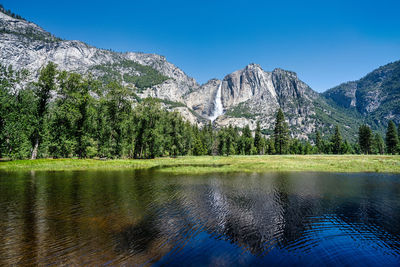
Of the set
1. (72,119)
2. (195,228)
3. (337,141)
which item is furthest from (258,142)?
(195,228)

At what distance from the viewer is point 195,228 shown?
38.7 feet

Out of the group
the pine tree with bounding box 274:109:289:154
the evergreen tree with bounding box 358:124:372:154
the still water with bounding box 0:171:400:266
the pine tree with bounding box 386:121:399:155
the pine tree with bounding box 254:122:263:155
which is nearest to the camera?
the still water with bounding box 0:171:400:266

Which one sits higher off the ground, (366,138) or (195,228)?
(366,138)

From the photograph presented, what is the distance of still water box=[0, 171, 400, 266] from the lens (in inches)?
336

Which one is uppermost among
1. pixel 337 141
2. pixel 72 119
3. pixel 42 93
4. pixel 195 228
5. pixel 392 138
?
pixel 42 93

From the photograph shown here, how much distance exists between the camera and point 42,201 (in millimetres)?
16125

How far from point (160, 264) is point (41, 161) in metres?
47.1

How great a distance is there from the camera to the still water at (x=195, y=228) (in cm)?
855

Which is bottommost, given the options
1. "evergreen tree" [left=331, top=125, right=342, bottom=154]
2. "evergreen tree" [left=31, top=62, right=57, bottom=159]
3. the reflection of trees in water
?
the reflection of trees in water

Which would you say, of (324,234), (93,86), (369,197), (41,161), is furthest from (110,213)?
(93,86)

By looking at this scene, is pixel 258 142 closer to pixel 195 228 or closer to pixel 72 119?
pixel 72 119

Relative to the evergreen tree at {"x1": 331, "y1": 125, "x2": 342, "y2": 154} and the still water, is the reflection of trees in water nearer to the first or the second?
the still water

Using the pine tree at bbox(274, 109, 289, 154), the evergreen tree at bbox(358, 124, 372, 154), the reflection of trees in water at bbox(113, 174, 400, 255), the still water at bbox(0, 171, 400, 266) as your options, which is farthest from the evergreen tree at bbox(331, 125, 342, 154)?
the reflection of trees in water at bbox(113, 174, 400, 255)

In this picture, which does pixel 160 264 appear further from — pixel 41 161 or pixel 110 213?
pixel 41 161
